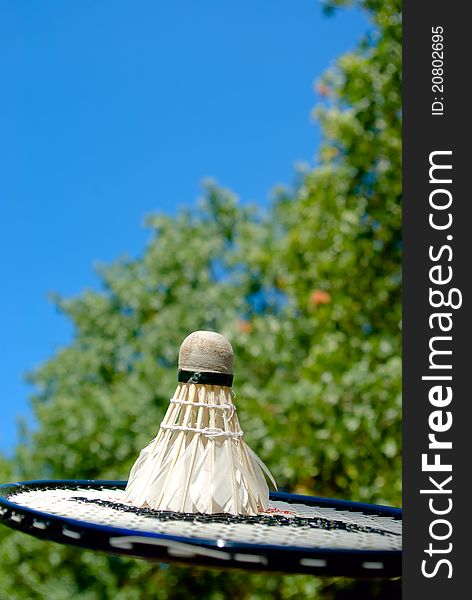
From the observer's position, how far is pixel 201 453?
4.27 feet

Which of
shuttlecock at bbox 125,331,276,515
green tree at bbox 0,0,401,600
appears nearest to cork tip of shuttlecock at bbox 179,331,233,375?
shuttlecock at bbox 125,331,276,515

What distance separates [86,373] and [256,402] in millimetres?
2516

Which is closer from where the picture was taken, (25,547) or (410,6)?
(410,6)

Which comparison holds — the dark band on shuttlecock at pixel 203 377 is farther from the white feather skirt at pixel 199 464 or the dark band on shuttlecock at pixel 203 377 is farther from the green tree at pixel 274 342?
the green tree at pixel 274 342

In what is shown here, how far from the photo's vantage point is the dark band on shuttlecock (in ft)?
4.32

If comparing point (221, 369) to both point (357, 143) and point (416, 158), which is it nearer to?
point (416, 158)

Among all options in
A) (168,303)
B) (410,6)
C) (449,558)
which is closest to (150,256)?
(168,303)

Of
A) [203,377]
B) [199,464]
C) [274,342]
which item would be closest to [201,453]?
[199,464]

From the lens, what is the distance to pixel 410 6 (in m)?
1.73

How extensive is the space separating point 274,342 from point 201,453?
→ 122 inches

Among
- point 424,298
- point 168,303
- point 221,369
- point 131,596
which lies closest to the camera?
point 221,369

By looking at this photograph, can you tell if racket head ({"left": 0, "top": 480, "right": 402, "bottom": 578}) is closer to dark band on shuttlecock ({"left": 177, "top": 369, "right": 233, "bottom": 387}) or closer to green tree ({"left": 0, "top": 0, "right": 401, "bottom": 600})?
dark band on shuttlecock ({"left": 177, "top": 369, "right": 233, "bottom": 387})

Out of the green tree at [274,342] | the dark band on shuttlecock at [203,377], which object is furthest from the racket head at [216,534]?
the green tree at [274,342]

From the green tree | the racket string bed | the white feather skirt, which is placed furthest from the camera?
the green tree
